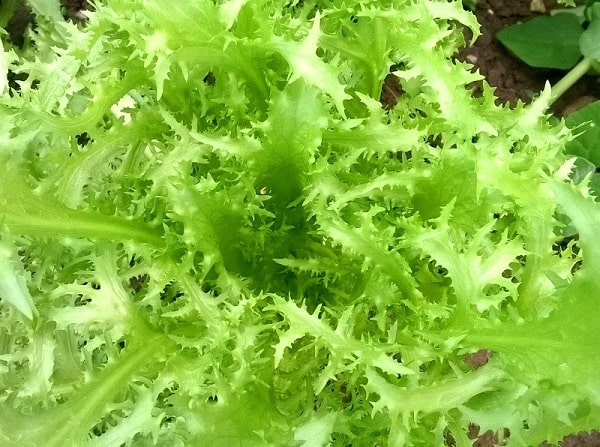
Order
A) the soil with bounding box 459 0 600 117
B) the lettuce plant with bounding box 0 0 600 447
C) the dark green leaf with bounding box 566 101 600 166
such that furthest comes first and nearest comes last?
the soil with bounding box 459 0 600 117, the dark green leaf with bounding box 566 101 600 166, the lettuce plant with bounding box 0 0 600 447

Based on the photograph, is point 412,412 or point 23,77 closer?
point 412,412

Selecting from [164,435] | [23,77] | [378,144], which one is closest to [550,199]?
[378,144]

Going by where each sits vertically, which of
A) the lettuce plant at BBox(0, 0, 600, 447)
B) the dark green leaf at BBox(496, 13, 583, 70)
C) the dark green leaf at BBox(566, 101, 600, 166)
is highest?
the lettuce plant at BBox(0, 0, 600, 447)

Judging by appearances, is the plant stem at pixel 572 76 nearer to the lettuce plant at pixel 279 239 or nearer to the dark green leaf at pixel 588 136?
the dark green leaf at pixel 588 136

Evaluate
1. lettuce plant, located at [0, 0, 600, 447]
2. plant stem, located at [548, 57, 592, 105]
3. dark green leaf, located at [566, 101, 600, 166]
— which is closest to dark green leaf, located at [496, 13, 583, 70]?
plant stem, located at [548, 57, 592, 105]

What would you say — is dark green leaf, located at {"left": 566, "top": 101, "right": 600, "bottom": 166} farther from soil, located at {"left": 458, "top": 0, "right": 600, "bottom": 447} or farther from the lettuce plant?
the lettuce plant

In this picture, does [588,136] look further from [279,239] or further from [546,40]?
[279,239]

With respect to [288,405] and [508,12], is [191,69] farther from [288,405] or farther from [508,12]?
[508,12]

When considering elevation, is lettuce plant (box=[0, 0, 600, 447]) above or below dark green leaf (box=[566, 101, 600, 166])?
above

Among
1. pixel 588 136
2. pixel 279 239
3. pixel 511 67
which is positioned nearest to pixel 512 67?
pixel 511 67
